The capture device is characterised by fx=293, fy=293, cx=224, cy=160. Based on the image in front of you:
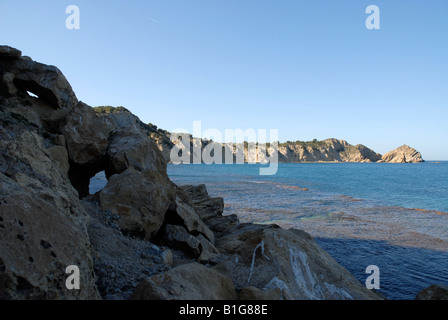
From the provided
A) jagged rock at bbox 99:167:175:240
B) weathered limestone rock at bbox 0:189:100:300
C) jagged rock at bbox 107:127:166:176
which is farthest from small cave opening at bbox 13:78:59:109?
weathered limestone rock at bbox 0:189:100:300

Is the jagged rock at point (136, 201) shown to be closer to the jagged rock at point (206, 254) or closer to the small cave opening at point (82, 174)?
the jagged rock at point (206, 254)

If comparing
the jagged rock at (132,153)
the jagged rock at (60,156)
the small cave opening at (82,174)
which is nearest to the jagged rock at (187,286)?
the jagged rock at (60,156)

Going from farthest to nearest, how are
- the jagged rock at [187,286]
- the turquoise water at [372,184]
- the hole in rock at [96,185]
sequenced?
1. the turquoise water at [372,184]
2. the hole in rock at [96,185]
3. the jagged rock at [187,286]

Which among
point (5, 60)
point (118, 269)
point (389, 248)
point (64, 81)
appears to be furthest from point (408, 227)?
point (5, 60)

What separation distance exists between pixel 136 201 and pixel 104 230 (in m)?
2.06

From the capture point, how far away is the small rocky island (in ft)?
14.3

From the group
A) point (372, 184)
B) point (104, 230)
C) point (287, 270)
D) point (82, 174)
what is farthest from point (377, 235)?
point (372, 184)

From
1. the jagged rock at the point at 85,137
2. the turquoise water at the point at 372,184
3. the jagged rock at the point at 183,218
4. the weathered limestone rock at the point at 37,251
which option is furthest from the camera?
the turquoise water at the point at 372,184

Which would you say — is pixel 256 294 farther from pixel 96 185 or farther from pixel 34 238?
pixel 96 185

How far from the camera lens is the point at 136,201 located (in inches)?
400

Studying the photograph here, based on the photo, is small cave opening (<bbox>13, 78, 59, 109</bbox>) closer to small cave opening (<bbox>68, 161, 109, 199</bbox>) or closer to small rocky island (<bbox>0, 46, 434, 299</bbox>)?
small rocky island (<bbox>0, 46, 434, 299</bbox>)

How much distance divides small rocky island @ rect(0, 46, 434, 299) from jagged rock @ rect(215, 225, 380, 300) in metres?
0.03

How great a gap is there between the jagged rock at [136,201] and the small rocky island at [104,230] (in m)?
0.04

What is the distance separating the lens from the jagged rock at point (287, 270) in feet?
18.1
